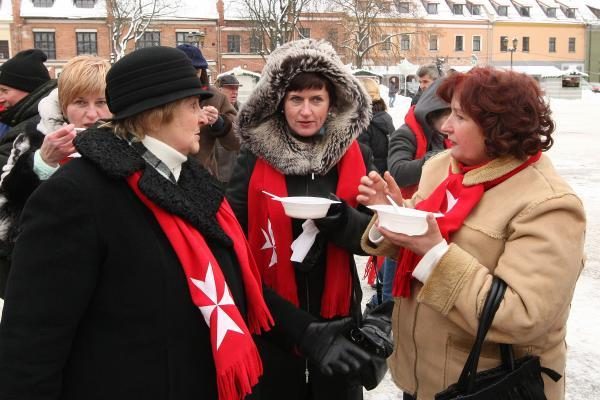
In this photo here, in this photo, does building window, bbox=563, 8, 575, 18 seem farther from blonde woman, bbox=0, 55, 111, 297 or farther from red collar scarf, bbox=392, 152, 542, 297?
blonde woman, bbox=0, 55, 111, 297

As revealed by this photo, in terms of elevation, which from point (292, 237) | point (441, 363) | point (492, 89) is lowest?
point (441, 363)

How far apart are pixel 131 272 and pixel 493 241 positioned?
1176 mm

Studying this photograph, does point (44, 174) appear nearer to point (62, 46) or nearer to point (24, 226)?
point (24, 226)

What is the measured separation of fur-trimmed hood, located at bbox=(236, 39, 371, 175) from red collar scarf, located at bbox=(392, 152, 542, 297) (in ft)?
2.10

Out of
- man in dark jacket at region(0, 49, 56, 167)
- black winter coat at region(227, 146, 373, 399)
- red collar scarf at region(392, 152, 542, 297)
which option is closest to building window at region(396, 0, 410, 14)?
man in dark jacket at region(0, 49, 56, 167)

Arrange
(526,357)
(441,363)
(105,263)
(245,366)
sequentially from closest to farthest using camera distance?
(105,263)
(245,366)
(526,357)
(441,363)

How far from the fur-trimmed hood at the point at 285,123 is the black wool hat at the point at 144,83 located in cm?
109

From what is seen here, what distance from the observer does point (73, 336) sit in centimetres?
163

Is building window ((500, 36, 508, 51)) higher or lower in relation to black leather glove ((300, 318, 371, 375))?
higher

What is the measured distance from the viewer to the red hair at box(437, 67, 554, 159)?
199cm

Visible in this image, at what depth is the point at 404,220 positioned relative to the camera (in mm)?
1933

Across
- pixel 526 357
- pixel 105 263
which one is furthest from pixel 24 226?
pixel 526 357

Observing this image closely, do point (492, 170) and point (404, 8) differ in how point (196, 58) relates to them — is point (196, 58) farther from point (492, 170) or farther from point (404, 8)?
point (404, 8)

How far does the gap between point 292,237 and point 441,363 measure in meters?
0.96
